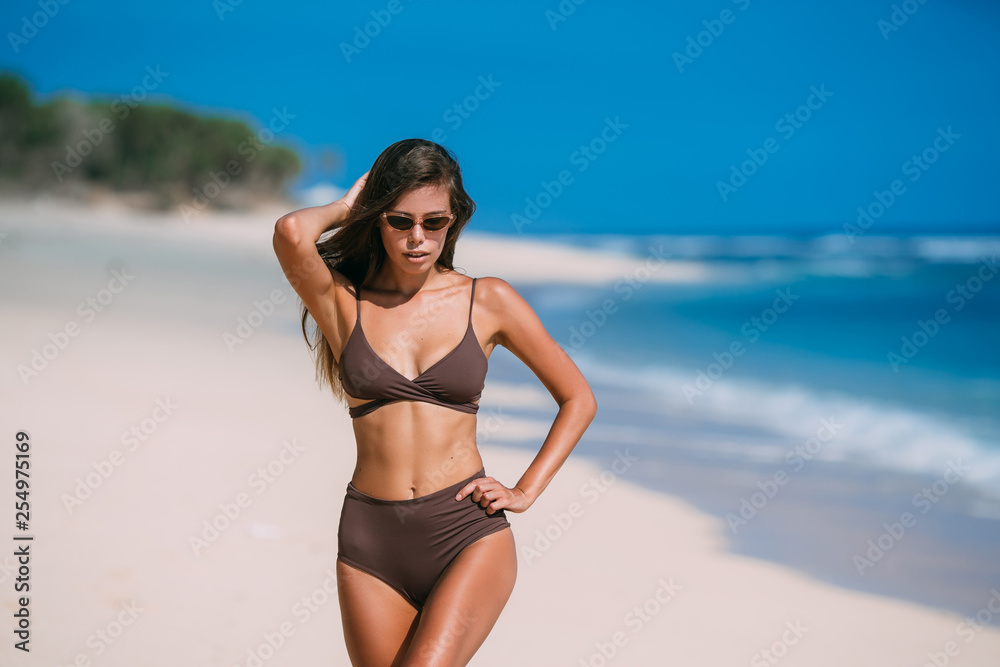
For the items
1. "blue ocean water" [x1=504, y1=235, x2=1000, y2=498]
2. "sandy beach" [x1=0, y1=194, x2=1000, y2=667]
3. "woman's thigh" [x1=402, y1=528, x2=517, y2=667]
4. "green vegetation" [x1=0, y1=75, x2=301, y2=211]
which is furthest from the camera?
"green vegetation" [x1=0, y1=75, x2=301, y2=211]

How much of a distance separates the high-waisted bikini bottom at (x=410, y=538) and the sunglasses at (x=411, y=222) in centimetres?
79

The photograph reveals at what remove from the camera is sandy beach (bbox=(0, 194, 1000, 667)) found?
491cm

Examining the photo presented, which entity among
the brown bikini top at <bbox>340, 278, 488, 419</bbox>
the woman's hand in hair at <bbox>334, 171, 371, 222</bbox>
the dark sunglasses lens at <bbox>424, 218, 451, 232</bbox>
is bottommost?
the brown bikini top at <bbox>340, 278, 488, 419</bbox>

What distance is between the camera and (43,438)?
7.22m

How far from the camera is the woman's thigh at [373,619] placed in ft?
9.12

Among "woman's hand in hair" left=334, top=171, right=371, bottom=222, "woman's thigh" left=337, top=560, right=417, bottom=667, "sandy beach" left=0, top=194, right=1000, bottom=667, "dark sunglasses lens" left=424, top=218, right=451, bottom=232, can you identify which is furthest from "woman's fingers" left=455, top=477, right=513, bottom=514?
"sandy beach" left=0, top=194, right=1000, bottom=667

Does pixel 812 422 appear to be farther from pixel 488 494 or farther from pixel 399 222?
pixel 399 222

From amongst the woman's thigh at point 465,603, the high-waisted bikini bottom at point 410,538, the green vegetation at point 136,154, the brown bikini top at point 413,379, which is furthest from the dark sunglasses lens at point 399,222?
the green vegetation at point 136,154

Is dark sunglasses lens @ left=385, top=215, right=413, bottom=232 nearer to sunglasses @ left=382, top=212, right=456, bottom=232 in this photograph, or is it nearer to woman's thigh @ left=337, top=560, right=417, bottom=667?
sunglasses @ left=382, top=212, right=456, bottom=232

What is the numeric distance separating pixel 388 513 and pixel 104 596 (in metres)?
2.80

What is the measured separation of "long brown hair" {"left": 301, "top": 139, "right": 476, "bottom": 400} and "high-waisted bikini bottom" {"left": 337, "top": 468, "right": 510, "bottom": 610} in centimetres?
52

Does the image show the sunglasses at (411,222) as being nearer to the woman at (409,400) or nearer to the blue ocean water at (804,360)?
the woman at (409,400)

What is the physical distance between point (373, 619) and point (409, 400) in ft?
2.11

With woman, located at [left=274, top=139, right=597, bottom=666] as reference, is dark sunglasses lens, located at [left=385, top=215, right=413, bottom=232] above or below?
above
